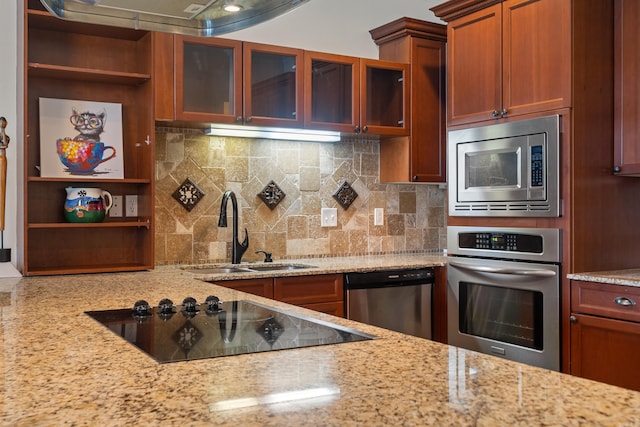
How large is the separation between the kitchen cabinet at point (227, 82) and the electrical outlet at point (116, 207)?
498mm

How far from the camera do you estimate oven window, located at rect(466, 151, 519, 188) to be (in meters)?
3.33

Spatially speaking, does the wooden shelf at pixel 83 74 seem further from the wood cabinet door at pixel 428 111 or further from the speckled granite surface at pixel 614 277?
the speckled granite surface at pixel 614 277

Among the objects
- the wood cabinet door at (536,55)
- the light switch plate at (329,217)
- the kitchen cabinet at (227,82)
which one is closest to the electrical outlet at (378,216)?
the light switch plate at (329,217)

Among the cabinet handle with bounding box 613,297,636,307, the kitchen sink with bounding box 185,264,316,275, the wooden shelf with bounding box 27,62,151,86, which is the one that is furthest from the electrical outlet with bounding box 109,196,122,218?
the cabinet handle with bounding box 613,297,636,307

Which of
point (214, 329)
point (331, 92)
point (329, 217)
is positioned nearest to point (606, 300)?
point (329, 217)

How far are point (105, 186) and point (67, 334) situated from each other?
6.16ft

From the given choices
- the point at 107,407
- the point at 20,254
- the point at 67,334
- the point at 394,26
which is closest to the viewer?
the point at 107,407

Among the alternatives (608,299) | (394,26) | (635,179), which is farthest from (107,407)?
(394,26)

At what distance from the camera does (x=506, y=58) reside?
11.2 ft

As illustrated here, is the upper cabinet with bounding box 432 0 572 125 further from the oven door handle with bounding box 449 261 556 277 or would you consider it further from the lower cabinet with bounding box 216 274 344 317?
the lower cabinet with bounding box 216 274 344 317

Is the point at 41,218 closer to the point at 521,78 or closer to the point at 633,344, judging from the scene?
the point at 521,78

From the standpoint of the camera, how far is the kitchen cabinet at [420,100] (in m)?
4.07

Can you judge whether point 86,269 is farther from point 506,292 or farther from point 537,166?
point 537,166

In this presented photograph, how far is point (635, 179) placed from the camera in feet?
10.9
